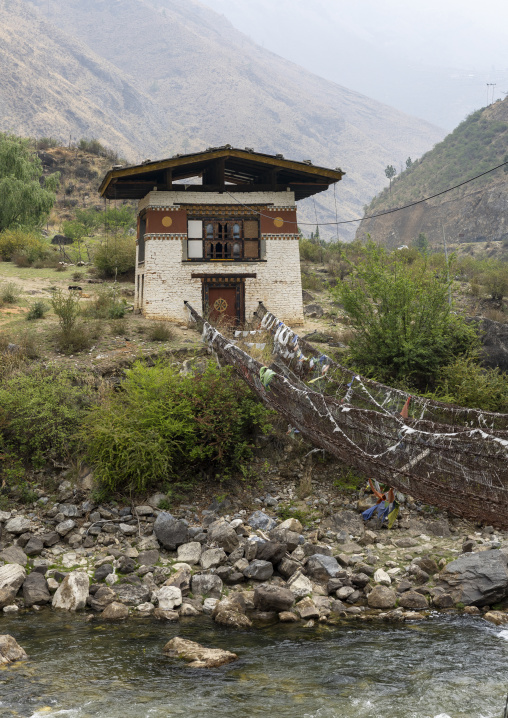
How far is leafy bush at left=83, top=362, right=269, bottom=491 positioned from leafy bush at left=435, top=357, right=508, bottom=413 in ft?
16.0

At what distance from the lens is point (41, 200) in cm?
3262

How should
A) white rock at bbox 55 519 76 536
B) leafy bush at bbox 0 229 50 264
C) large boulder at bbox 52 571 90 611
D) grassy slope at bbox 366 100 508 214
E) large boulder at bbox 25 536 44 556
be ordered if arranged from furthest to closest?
grassy slope at bbox 366 100 508 214, leafy bush at bbox 0 229 50 264, white rock at bbox 55 519 76 536, large boulder at bbox 25 536 44 556, large boulder at bbox 52 571 90 611

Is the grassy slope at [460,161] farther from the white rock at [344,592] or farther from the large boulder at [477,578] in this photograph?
the white rock at [344,592]

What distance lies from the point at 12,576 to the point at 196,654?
123 inches

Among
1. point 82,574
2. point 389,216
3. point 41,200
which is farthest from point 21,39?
point 82,574

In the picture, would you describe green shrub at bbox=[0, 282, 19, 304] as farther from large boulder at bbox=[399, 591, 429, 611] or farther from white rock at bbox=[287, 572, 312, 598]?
large boulder at bbox=[399, 591, 429, 611]

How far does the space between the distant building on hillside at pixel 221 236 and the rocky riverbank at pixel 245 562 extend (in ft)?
30.8

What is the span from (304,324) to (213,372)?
957 centimetres

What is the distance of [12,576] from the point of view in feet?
25.3

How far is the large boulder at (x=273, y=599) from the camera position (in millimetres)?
7191

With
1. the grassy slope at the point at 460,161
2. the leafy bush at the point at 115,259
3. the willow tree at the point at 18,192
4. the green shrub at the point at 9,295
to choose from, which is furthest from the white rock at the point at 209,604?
the grassy slope at the point at 460,161

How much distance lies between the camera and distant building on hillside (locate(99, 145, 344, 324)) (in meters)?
18.4

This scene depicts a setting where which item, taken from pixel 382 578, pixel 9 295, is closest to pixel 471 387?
pixel 382 578

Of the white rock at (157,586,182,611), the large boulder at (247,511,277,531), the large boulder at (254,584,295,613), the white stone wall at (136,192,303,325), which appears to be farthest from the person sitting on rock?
the white stone wall at (136,192,303,325)
